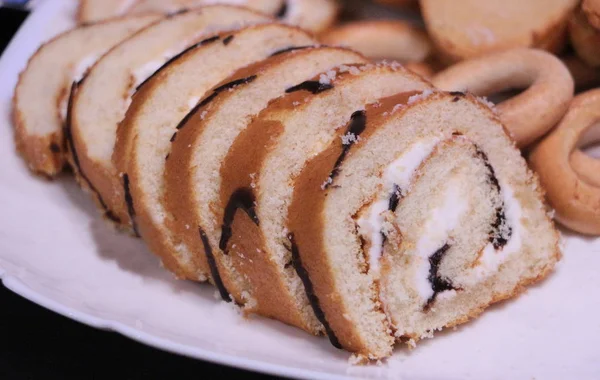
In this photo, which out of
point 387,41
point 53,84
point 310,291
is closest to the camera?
point 310,291

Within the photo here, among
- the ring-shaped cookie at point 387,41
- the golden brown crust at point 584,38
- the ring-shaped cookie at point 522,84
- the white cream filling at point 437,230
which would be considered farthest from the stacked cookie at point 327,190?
the golden brown crust at point 584,38

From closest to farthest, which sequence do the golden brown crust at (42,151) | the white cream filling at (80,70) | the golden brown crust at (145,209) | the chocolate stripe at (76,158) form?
the golden brown crust at (145,209) < the chocolate stripe at (76,158) < the golden brown crust at (42,151) < the white cream filling at (80,70)

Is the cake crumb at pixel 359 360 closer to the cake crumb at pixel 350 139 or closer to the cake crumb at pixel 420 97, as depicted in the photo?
the cake crumb at pixel 350 139

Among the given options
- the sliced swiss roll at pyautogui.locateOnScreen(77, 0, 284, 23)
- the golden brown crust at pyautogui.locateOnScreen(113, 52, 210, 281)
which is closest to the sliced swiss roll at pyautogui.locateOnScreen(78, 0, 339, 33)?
the sliced swiss roll at pyautogui.locateOnScreen(77, 0, 284, 23)

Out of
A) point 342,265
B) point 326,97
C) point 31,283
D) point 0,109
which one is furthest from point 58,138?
point 342,265

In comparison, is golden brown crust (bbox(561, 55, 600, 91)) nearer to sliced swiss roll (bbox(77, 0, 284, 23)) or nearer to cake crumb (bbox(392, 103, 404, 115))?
cake crumb (bbox(392, 103, 404, 115))

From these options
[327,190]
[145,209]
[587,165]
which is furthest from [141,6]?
[587,165]

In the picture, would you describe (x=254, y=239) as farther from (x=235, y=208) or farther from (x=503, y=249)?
(x=503, y=249)
